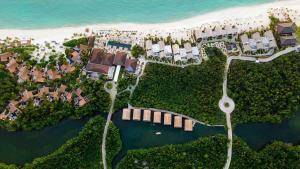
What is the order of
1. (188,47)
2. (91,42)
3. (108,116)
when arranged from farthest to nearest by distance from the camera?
(91,42) < (188,47) < (108,116)

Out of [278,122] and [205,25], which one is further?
[205,25]

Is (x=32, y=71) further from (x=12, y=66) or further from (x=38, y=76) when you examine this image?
(x=12, y=66)

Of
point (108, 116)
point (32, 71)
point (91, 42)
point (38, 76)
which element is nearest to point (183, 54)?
point (91, 42)

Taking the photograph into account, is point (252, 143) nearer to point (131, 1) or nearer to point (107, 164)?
point (107, 164)

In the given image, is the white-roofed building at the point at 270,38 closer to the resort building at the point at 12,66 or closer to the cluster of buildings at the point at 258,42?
the cluster of buildings at the point at 258,42

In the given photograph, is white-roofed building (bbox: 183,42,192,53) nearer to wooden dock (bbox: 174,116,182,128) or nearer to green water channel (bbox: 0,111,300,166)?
wooden dock (bbox: 174,116,182,128)

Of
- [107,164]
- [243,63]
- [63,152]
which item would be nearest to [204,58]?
[243,63]

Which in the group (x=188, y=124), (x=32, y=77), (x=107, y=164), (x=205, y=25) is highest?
(x=205, y=25)
